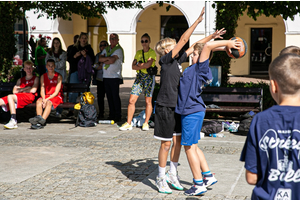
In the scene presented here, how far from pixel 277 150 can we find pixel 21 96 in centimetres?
766

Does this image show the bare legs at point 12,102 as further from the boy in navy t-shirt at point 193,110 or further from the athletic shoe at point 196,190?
the athletic shoe at point 196,190

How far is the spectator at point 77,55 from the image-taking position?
33.2 ft

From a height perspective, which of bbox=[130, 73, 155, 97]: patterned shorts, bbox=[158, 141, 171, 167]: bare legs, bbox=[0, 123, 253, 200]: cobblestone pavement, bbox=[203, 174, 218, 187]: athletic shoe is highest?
bbox=[130, 73, 155, 97]: patterned shorts

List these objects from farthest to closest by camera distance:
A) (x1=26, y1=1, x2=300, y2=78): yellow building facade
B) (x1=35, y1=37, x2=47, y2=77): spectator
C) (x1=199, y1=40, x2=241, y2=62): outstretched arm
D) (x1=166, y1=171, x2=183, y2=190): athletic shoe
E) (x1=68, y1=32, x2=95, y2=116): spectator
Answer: (x1=26, y1=1, x2=300, y2=78): yellow building facade < (x1=35, y1=37, x2=47, y2=77): spectator < (x1=68, y1=32, x2=95, y2=116): spectator < (x1=166, y1=171, x2=183, y2=190): athletic shoe < (x1=199, y1=40, x2=241, y2=62): outstretched arm

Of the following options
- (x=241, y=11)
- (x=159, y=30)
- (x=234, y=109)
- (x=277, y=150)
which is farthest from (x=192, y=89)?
(x=159, y=30)

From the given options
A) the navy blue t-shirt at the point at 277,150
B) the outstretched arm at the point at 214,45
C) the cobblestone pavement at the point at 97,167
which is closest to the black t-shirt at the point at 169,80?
the outstretched arm at the point at 214,45

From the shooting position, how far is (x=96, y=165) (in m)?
5.68

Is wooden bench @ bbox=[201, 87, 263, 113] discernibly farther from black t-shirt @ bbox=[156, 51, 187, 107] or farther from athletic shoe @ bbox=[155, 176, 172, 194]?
athletic shoe @ bbox=[155, 176, 172, 194]

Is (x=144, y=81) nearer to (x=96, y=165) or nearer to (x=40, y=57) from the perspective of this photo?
(x=96, y=165)

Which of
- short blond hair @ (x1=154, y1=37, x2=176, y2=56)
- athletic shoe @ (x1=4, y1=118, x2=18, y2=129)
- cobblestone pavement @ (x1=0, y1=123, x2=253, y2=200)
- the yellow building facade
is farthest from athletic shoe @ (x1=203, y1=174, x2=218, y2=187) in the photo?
the yellow building facade

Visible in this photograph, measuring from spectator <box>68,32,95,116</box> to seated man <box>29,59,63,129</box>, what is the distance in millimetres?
1055

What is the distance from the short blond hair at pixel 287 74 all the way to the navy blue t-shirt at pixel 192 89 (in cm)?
209

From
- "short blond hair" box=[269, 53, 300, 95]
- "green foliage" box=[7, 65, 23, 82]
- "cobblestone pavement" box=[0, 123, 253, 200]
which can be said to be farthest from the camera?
"green foliage" box=[7, 65, 23, 82]

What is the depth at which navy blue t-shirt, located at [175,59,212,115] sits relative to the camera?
14.2ft
